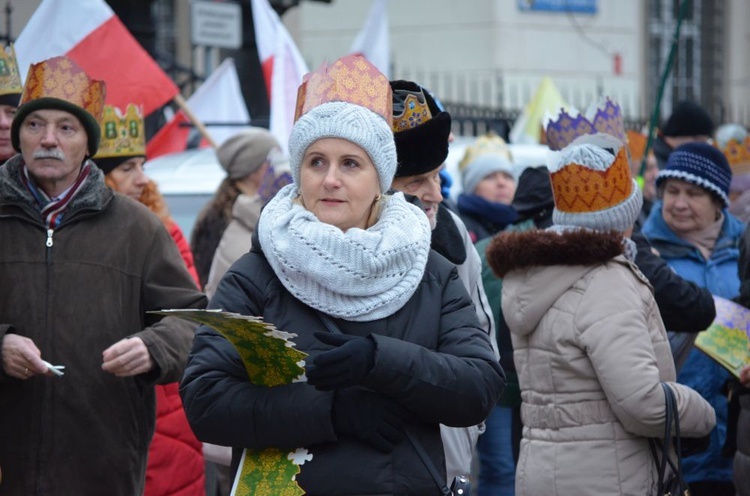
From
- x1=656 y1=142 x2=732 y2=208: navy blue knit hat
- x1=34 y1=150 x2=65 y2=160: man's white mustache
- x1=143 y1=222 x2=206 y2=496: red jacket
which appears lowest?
x1=143 y1=222 x2=206 y2=496: red jacket

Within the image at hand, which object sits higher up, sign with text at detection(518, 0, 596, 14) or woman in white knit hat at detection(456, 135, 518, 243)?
sign with text at detection(518, 0, 596, 14)

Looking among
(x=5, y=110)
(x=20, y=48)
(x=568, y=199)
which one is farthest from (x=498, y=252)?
(x=20, y=48)

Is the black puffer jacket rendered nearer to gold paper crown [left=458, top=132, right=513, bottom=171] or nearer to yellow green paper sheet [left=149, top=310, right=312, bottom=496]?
yellow green paper sheet [left=149, top=310, right=312, bottom=496]

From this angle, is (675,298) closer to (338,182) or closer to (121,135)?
(338,182)

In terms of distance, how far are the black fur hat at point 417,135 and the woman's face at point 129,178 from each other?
2.02 m

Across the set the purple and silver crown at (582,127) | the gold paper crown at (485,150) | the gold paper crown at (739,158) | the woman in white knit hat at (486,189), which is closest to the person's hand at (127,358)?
the purple and silver crown at (582,127)

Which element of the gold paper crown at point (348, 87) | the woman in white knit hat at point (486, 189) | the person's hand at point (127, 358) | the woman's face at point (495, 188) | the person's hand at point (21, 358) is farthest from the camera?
the woman's face at point (495, 188)

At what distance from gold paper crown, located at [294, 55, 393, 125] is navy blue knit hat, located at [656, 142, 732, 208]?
115 inches

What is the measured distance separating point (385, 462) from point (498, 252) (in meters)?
1.81

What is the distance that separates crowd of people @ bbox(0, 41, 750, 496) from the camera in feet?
11.0

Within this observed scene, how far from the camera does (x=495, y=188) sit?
8.19m

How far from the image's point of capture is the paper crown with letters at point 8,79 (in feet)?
18.6

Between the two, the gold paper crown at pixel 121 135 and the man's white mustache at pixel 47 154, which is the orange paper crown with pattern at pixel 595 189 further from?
the gold paper crown at pixel 121 135

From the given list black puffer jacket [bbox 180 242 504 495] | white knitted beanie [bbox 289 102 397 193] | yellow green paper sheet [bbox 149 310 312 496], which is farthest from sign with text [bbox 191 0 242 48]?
yellow green paper sheet [bbox 149 310 312 496]
